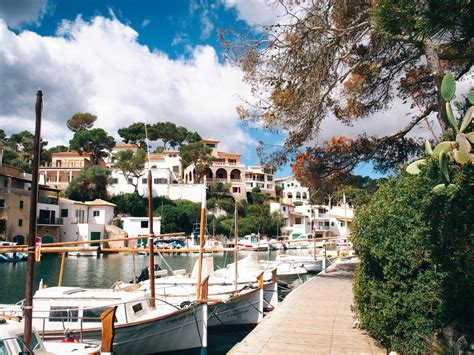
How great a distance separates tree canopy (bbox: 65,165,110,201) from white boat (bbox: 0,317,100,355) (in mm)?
67235

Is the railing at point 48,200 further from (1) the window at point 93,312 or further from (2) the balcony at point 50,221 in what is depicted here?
(1) the window at point 93,312

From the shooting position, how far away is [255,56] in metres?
16.0

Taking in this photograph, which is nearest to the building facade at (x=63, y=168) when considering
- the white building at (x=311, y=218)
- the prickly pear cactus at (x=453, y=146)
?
the white building at (x=311, y=218)

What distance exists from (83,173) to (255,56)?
64.7 m

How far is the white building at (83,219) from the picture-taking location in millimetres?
61781

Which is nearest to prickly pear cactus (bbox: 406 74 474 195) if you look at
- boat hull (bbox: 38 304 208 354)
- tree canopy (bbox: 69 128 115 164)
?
boat hull (bbox: 38 304 208 354)

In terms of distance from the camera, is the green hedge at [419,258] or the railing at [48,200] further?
the railing at [48,200]

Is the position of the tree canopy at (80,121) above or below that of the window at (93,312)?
above

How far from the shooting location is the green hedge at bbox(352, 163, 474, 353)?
6586 mm

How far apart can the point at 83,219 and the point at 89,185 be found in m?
11.9

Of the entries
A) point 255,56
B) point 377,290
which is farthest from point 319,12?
point 377,290

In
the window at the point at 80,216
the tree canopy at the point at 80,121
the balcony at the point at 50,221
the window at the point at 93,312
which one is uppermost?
the tree canopy at the point at 80,121

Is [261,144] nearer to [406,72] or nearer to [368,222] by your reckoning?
[406,72]

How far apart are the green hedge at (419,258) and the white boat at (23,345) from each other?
6197mm
